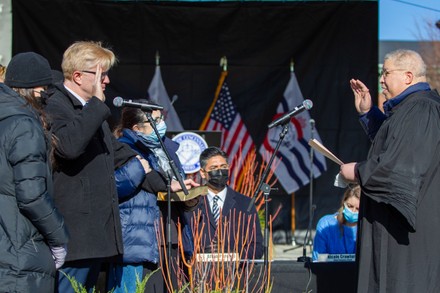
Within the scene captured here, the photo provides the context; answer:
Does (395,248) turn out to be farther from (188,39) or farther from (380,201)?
(188,39)

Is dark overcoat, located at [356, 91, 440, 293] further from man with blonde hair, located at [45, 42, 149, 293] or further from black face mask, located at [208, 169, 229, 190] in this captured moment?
black face mask, located at [208, 169, 229, 190]

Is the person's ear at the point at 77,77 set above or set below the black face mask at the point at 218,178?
above

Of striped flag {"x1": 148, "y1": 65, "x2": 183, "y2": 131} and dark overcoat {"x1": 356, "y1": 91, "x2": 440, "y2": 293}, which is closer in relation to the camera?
dark overcoat {"x1": 356, "y1": 91, "x2": 440, "y2": 293}

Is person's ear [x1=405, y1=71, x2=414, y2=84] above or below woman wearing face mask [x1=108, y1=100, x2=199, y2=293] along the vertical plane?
above

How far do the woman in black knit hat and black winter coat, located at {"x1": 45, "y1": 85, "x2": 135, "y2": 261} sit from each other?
400 mm

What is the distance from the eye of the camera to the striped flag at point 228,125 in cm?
1034

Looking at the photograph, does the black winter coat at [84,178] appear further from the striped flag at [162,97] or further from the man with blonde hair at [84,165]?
the striped flag at [162,97]

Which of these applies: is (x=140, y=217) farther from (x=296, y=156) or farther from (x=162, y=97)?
(x=296, y=156)

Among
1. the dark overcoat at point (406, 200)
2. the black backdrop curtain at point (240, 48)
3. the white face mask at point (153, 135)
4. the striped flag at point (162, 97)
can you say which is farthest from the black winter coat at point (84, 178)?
the striped flag at point (162, 97)

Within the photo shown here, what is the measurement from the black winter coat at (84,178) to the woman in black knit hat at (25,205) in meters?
0.40

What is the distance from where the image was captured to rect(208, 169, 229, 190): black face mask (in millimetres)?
6035

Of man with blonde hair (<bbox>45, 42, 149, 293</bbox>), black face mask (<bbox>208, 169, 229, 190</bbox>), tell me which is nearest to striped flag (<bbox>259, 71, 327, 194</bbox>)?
black face mask (<bbox>208, 169, 229, 190</bbox>)

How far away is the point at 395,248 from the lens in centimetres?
455

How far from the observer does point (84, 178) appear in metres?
4.39
